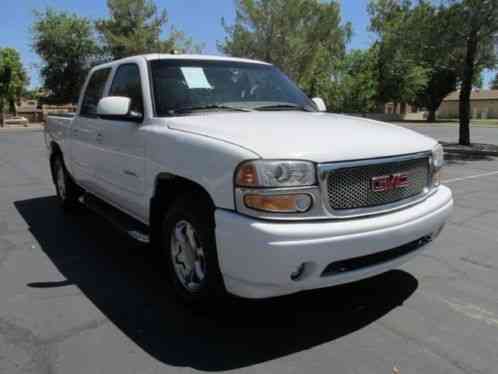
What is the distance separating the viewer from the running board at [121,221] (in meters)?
3.71

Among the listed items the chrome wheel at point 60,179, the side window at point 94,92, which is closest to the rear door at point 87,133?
the side window at point 94,92

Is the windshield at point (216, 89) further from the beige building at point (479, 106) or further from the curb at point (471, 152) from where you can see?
the beige building at point (479, 106)

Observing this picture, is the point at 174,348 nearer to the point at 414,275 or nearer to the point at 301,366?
the point at 301,366

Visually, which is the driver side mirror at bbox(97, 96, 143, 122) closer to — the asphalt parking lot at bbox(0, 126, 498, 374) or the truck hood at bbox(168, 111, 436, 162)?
the truck hood at bbox(168, 111, 436, 162)

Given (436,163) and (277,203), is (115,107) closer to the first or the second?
(277,203)

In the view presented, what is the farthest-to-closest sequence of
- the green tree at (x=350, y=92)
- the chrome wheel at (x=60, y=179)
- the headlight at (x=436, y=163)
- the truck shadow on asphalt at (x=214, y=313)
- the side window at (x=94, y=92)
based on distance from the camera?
the green tree at (x=350, y=92) < the chrome wheel at (x=60, y=179) < the side window at (x=94, y=92) < the headlight at (x=436, y=163) < the truck shadow on asphalt at (x=214, y=313)

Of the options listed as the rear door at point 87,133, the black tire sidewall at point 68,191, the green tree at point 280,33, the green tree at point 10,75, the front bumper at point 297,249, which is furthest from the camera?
the green tree at point 10,75

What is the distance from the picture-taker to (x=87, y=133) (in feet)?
16.1

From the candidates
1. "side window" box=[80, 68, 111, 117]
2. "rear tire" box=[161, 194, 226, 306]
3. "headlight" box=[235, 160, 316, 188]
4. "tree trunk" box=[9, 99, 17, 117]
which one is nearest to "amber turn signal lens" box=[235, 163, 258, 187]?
"headlight" box=[235, 160, 316, 188]

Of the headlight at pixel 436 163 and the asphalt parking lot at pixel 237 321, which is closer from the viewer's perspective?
the asphalt parking lot at pixel 237 321

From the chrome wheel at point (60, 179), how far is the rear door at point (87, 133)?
66cm

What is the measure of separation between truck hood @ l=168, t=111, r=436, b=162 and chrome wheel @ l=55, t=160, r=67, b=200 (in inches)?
135

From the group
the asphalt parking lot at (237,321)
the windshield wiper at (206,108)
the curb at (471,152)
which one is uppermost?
the windshield wiper at (206,108)

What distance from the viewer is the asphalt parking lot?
2697mm
